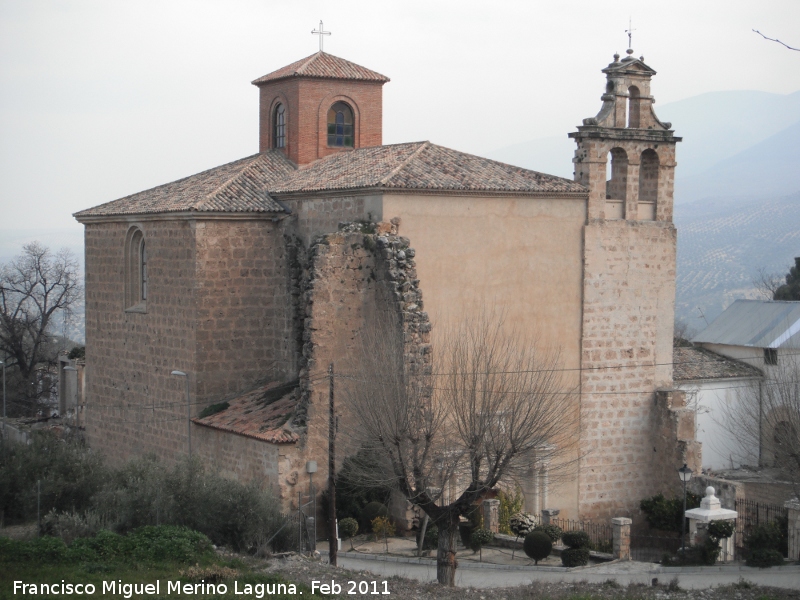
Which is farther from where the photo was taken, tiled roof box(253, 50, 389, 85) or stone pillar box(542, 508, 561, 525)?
tiled roof box(253, 50, 389, 85)

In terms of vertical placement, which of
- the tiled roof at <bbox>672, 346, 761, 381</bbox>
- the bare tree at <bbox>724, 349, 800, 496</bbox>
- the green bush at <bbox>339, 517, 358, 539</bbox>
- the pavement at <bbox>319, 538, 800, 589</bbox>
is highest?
the tiled roof at <bbox>672, 346, 761, 381</bbox>

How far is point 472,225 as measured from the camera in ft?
77.4

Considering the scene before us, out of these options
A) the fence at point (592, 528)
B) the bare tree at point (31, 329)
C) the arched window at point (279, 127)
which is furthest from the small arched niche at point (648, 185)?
the bare tree at point (31, 329)

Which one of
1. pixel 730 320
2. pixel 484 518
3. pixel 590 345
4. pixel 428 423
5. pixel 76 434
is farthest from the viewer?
pixel 730 320

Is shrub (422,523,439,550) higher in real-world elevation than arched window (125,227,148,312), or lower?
lower

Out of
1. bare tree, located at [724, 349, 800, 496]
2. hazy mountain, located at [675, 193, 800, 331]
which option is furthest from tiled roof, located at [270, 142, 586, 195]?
hazy mountain, located at [675, 193, 800, 331]

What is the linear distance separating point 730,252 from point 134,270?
123864mm

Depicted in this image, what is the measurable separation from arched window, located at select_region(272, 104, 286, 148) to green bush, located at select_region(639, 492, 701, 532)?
13.8 metres

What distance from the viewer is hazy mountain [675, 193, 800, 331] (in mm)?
121250

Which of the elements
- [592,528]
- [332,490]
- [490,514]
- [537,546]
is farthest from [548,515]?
[332,490]

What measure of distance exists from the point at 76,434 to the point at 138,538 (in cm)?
1449

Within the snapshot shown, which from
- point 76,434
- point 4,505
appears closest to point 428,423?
point 4,505

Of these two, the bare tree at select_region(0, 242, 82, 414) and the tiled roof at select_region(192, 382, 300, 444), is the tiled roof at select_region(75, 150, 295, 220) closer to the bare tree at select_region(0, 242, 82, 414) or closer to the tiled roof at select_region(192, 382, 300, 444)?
the tiled roof at select_region(192, 382, 300, 444)

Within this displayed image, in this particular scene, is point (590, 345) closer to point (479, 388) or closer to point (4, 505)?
point (479, 388)
